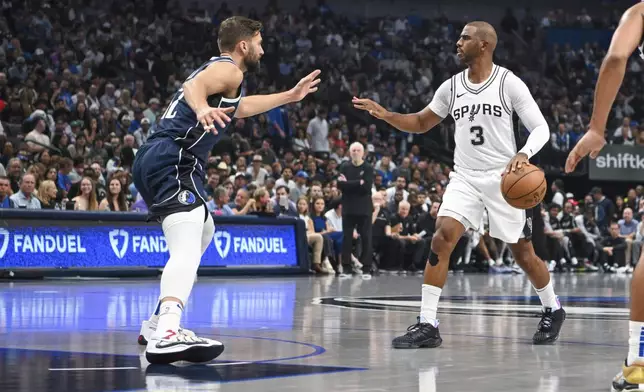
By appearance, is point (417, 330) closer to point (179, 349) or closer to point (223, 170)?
point (179, 349)

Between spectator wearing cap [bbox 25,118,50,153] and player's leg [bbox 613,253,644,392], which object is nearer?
player's leg [bbox 613,253,644,392]

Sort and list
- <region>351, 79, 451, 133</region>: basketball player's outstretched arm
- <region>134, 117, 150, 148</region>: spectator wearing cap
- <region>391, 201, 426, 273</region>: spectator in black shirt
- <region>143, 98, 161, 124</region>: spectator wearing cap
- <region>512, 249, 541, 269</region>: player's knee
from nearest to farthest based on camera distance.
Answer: <region>512, 249, 541, 269</region>: player's knee < <region>351, 79, 451, 133</region>: basketball player's outstretched arm < <region>134, 117, 150, 148</region>: spectator wearing cap < <region>391, 201, 426, 273</region>: spectator in black shirt < <region>143, 98, 161, 124</region>: spectator wearing cap

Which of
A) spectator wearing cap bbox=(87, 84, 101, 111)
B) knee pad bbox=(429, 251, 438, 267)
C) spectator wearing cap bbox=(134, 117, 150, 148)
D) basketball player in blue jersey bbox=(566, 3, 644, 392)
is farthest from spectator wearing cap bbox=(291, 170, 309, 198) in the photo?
basketball player in blue jersey bbox=(566, 3, 644, 392)

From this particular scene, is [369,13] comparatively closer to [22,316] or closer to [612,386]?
[22,316]

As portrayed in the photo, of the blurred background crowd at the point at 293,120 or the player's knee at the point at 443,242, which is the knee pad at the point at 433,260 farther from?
the blurred background crowd at the point at 293,120

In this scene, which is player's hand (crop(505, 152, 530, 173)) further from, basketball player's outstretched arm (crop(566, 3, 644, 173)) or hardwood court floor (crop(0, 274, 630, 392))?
basketball player's outstretched arm (crop(566, 3, 644, 173))

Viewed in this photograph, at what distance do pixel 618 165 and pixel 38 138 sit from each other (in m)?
16.7

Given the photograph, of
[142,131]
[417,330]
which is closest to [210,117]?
[417,330]

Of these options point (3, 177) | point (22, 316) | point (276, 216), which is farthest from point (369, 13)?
point (22, 316)

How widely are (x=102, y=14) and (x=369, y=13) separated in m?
11.8

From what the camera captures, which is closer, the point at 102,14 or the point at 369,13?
the point at 102,14

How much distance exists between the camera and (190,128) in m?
6.50

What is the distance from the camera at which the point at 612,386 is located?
4938 mm

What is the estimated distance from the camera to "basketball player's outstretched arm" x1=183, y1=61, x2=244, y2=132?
6.00 m
